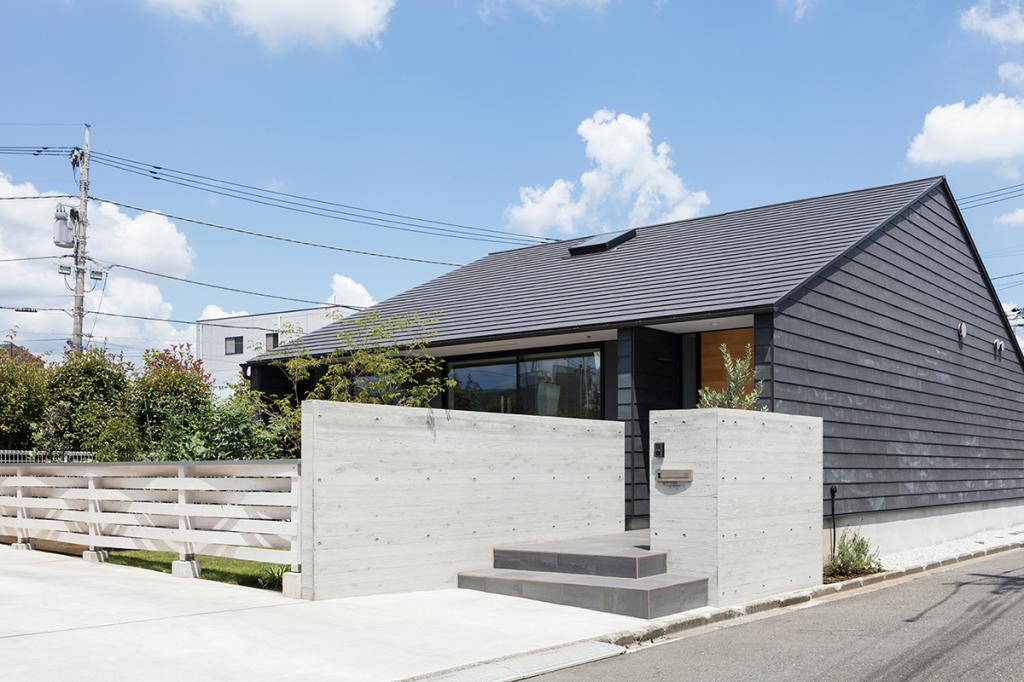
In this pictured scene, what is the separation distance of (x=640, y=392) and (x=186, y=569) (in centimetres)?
677

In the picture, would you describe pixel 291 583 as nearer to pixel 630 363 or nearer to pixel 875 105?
pixel 630 363

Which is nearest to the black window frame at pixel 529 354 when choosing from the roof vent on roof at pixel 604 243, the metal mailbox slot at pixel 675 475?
the roof vent on roof at pixel 604 243

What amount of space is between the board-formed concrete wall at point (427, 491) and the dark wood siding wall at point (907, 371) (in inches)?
124

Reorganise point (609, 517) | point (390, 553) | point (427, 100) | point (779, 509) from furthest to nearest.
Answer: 1. point (427, 100)
2. point (609, 517)
3. point (779, 509)
4. point (390, 553)

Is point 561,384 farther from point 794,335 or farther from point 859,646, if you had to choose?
point 859,646

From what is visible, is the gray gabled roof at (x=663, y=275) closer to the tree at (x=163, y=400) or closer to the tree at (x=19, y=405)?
the tree at (x=163, y=400)

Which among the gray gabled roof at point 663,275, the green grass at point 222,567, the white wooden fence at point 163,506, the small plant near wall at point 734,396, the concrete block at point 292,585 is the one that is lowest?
the green grass at point 222,567

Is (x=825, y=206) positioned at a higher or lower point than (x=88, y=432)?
higher

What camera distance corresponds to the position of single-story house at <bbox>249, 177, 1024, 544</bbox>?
43.4 feet

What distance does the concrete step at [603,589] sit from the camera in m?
8.44

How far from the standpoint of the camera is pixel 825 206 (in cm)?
1758

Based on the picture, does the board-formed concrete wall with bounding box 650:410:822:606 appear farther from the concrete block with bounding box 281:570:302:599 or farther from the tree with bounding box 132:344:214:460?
the tree with bounding box 132:344:214:460

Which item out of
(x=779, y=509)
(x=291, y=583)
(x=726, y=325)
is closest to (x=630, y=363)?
(x=726, y=325)

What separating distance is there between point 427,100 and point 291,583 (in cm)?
1094
